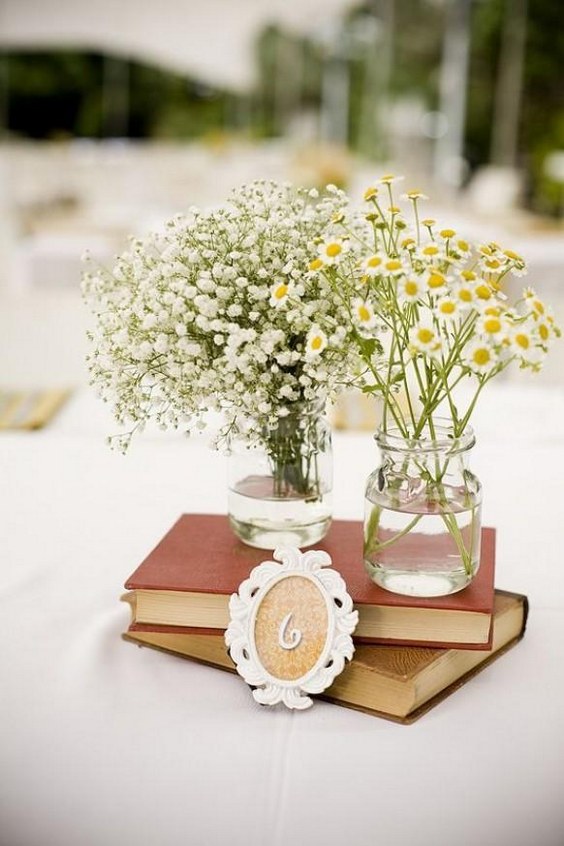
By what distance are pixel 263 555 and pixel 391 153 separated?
1024 cm

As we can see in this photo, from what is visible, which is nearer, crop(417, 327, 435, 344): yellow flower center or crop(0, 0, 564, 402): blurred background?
crop(417, 327, 435, 344): yellow flower center

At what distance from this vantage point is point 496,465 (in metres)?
1.58

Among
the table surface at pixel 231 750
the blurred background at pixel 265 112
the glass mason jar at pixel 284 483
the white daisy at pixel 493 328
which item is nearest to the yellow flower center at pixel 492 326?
the white daisy at pixel 493 328

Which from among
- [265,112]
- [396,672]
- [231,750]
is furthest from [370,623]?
[265,112]

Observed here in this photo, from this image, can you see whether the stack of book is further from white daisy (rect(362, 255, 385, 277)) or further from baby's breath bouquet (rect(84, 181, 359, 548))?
white daisy (rect(362, 255, 385, 277))

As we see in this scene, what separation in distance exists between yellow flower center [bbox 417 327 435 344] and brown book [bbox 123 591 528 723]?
0.28 m

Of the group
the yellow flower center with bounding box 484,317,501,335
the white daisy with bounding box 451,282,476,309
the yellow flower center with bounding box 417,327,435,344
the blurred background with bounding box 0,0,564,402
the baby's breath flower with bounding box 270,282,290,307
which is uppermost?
the blurred background with bounding box 0,0,564,402

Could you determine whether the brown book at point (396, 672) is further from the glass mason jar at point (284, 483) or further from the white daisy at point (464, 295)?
the white daisy at point (464, 295)

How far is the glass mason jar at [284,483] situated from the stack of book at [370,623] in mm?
29

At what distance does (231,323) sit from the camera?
0.86 metres

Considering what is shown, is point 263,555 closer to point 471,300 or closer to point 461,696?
point 461,696

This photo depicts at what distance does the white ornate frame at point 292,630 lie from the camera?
84 centimetres

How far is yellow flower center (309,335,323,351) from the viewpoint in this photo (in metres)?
0.80

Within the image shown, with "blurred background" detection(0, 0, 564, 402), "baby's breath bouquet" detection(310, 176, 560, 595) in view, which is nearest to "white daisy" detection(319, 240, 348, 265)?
"baby's breath bouquet" detection(310, 176, 560, 595)
